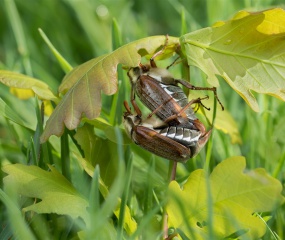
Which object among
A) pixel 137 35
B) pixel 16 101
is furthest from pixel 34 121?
pixel 137 35

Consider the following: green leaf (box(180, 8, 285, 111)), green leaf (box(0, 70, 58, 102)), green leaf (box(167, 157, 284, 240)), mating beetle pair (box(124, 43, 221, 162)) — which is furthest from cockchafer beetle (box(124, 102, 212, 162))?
green leaf (box(0, 70, 58, 102))

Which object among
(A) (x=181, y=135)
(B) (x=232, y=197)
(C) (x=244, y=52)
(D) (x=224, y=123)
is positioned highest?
(C) (x=244, y=52)

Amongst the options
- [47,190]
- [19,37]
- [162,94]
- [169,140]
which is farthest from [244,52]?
[19,37]

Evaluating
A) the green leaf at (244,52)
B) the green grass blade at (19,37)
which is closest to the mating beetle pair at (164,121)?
the green leaf at (244,52)

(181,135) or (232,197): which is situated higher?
(181,135)

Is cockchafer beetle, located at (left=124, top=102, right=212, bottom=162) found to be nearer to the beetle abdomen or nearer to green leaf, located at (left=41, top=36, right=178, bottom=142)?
the beetle abdomen

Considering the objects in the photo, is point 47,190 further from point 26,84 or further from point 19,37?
point 19,37

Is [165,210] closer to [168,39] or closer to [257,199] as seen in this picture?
[257,199]
